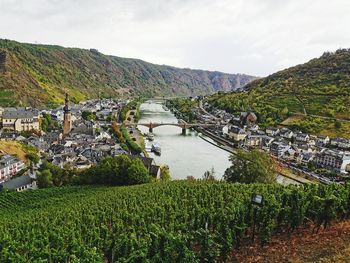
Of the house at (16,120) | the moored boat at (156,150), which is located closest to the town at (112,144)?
the house at (16,120)

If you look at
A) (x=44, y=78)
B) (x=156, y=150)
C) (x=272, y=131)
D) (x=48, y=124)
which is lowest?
(x=156, y=150)

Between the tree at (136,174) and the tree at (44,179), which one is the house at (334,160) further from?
the tree at (44,179)

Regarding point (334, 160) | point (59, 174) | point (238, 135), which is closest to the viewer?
point (59, 174)

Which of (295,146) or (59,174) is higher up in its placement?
(295,146)

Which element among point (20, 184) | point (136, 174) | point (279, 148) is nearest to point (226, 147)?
point (279, 148)

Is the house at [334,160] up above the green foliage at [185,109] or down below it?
below

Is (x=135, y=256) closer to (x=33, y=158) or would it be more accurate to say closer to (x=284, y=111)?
(x=33, y=158)

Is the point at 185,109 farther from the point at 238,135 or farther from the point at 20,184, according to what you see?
the point at 20,184
